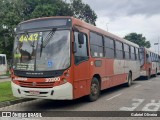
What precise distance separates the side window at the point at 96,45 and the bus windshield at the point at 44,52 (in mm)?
2184

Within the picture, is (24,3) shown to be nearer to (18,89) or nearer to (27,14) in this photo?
(27,14)

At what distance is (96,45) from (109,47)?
2.17m

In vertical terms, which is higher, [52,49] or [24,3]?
[24,3]

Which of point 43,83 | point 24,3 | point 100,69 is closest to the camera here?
point 43,83

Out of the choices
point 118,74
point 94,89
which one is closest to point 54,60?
point 94,89

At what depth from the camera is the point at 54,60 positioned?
1012cm

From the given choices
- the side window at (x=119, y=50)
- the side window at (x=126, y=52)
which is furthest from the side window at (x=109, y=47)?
the side window at (x=126, y=52)

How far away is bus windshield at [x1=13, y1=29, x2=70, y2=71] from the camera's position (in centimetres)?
1012

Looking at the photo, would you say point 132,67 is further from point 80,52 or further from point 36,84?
point 36,84

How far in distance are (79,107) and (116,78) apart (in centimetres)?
532

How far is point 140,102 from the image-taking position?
1193 centimetres

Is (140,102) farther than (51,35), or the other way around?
(140,102)

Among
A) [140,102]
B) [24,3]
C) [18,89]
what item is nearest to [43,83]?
[18,89]

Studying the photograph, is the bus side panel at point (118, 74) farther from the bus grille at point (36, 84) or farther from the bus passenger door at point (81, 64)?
the bus grille at point (36, 84)
